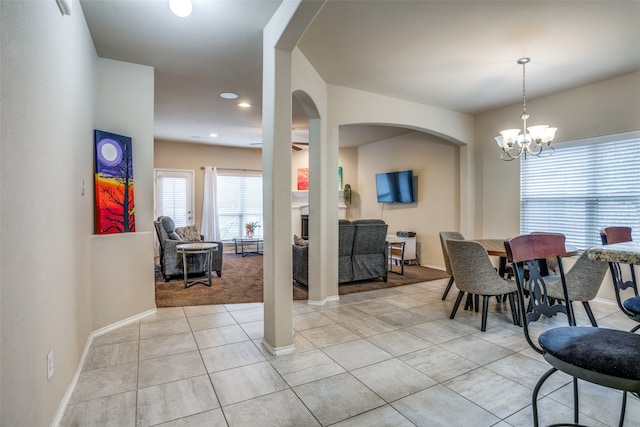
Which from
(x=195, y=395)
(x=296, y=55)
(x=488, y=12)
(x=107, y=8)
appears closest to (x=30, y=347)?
(x=195, y=395)

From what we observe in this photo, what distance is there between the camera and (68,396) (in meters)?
1.96

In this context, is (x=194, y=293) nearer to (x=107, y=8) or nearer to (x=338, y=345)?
(x=338, y=345)

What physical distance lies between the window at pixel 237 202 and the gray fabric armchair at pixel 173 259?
9.24 ft

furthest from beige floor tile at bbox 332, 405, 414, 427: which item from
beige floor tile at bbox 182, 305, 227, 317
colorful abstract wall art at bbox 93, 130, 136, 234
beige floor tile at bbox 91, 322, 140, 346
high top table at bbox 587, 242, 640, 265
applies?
colorful abstract wall art at bbox 93, 130, 136, 234

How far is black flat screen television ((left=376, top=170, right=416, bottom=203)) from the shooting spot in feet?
21.5

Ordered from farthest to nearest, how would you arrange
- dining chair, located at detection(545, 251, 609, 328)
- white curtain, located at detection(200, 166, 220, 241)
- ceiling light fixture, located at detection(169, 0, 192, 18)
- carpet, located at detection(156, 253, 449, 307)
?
white curtain, located at detection(200, 166, 220, 241) < carpet, located at detection(156, 253, 449, 307) < dining chair, located at detection(545, 251, 609, 328) < ceiling light fixture, located at detection(169, 0, 192, 18)

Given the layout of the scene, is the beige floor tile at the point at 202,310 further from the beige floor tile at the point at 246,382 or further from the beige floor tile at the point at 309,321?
the beige floor tile at the point at 246,382

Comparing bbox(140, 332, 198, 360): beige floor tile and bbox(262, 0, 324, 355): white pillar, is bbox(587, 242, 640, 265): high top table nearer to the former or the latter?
bbox(262, 0, 324, 355): white pillar

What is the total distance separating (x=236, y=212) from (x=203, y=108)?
12.6 feet

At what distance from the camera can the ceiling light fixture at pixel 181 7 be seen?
2.32 metres

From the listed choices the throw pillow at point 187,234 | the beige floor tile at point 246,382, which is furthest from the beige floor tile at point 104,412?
the throw pillow at point 187,234

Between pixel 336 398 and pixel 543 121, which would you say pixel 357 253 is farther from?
pixel 543 121

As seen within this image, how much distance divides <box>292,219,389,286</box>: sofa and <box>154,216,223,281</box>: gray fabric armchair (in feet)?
5.04

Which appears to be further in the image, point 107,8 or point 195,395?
point 107,8
